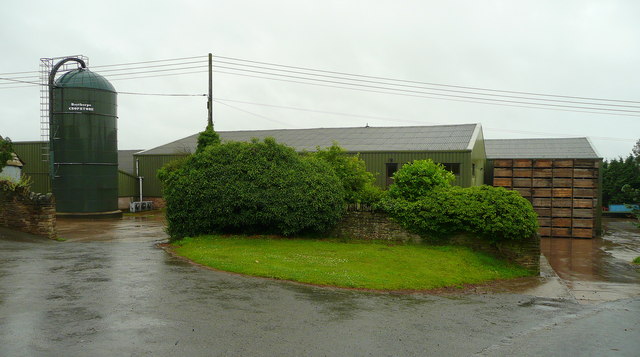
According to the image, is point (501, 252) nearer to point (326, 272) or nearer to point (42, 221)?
point (326, 272)

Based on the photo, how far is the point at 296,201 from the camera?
→ 1608 cm

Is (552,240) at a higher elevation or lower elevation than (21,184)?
lower

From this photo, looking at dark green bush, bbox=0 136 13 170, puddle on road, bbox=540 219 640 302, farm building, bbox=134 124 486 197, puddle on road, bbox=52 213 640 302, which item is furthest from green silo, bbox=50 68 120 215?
puddle on road, bbox=540 219 640 302

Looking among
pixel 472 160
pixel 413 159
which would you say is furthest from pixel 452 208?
pixel 413 159

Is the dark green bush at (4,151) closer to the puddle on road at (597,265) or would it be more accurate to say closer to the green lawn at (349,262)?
the green lawn at (349,262)

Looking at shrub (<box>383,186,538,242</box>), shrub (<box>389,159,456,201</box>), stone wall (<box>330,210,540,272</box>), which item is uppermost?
shrub (<box>389,159,456,201</box>)

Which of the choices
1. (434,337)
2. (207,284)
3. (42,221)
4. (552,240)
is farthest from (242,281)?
(552,240)

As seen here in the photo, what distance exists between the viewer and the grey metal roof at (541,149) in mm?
33534

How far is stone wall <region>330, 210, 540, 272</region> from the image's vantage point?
1427 cm

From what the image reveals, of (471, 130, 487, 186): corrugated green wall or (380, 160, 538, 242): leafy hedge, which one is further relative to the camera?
(471, 130, 487, 186): corrugated green wall

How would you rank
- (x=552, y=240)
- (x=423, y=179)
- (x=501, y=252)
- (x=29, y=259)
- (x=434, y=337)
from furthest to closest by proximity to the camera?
(x=552, y=240) → (x=423, y=179) → (x=501, y=252) → (x=29, y=259) → (x=434, y=337)

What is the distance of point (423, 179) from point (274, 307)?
1033 centimetres

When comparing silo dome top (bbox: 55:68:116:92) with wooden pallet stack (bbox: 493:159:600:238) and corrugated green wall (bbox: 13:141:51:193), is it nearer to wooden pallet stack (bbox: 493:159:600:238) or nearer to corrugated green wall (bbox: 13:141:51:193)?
corrugated green wall (bbox: 13:141:51:193)

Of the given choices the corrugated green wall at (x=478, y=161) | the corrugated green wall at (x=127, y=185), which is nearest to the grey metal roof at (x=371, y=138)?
the corrugated green wall at (x=478, y=161)
